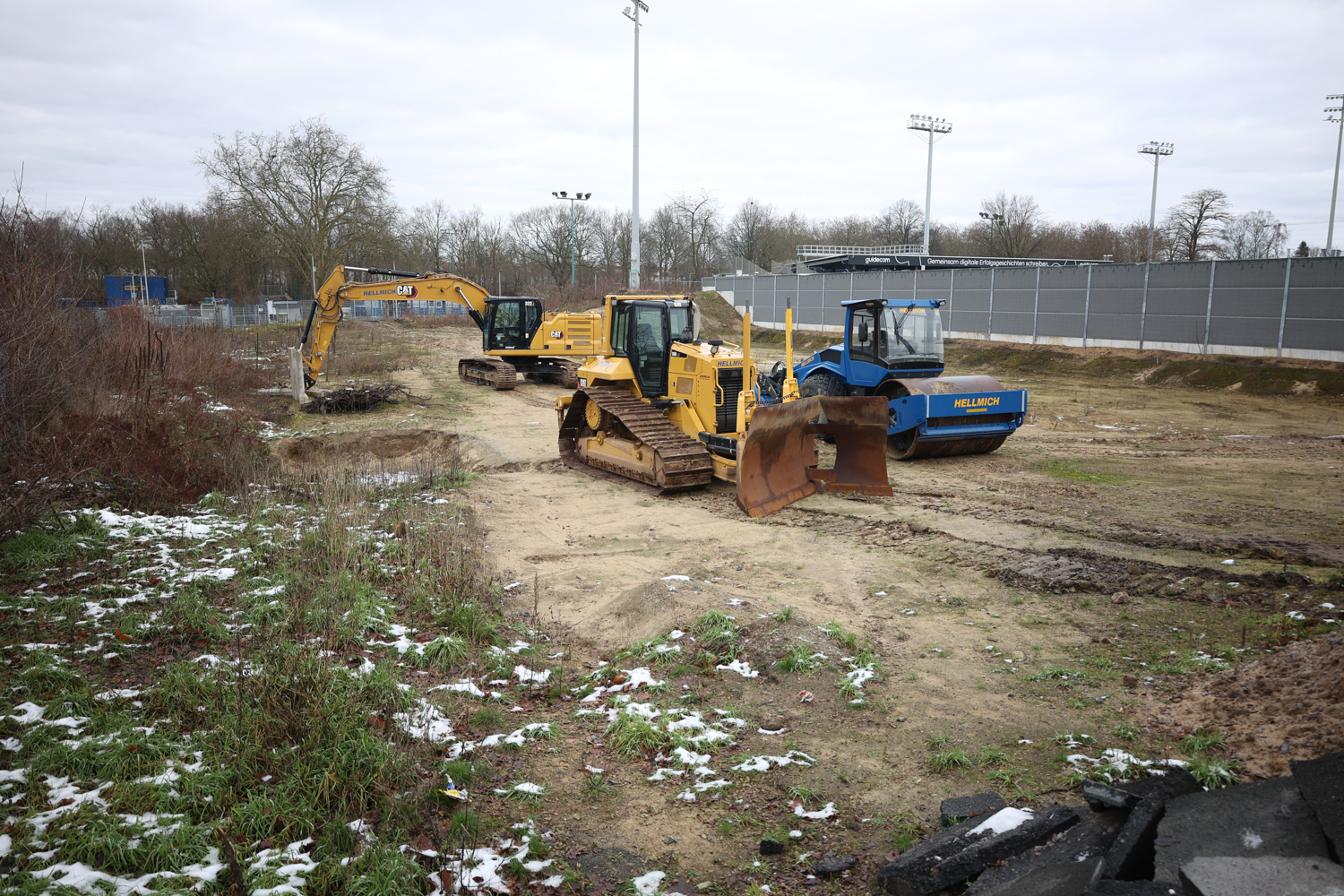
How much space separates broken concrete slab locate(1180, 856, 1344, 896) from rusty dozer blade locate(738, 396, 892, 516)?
24.6ft

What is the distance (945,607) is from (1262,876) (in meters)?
4.25

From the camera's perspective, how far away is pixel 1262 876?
3070mm

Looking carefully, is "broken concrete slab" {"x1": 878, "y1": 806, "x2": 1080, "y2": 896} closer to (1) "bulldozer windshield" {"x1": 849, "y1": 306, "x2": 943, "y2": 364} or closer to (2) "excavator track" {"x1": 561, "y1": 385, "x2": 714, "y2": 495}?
(2) "excavator track" {"x1": 561, "y1": 385, "x2": 714, "y2": 495}

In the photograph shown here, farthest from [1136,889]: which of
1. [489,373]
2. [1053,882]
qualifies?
[489,373]

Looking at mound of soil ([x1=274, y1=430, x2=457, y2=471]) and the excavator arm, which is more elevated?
the excavator arm

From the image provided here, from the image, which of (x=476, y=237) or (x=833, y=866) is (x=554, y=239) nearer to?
(x=476, y=237)

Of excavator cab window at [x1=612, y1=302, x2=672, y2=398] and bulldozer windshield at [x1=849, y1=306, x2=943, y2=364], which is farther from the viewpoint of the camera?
bulldozer windshield at [x1=849, y1=306, x2=943, y2=364]

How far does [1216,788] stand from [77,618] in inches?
302

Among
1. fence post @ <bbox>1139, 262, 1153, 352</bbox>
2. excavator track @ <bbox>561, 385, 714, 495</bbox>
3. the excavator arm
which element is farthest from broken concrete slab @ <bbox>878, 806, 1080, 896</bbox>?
fence post @ <bbox>1139, 262, 1153, 352</bbox>

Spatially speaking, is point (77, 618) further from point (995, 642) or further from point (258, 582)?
point (995, 642)

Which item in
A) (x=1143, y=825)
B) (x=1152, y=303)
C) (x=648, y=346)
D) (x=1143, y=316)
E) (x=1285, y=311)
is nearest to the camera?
(x=1143, y=825)

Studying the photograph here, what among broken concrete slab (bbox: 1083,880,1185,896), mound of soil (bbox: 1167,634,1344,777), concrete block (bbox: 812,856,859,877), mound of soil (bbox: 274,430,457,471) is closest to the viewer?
broken concrete slab (bbox: 1083,880,1185,896)

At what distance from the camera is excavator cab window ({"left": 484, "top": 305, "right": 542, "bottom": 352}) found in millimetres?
24797

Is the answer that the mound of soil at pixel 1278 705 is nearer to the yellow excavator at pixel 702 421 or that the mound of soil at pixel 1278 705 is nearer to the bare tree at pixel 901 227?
the yellow excavator at pixel 702 421
